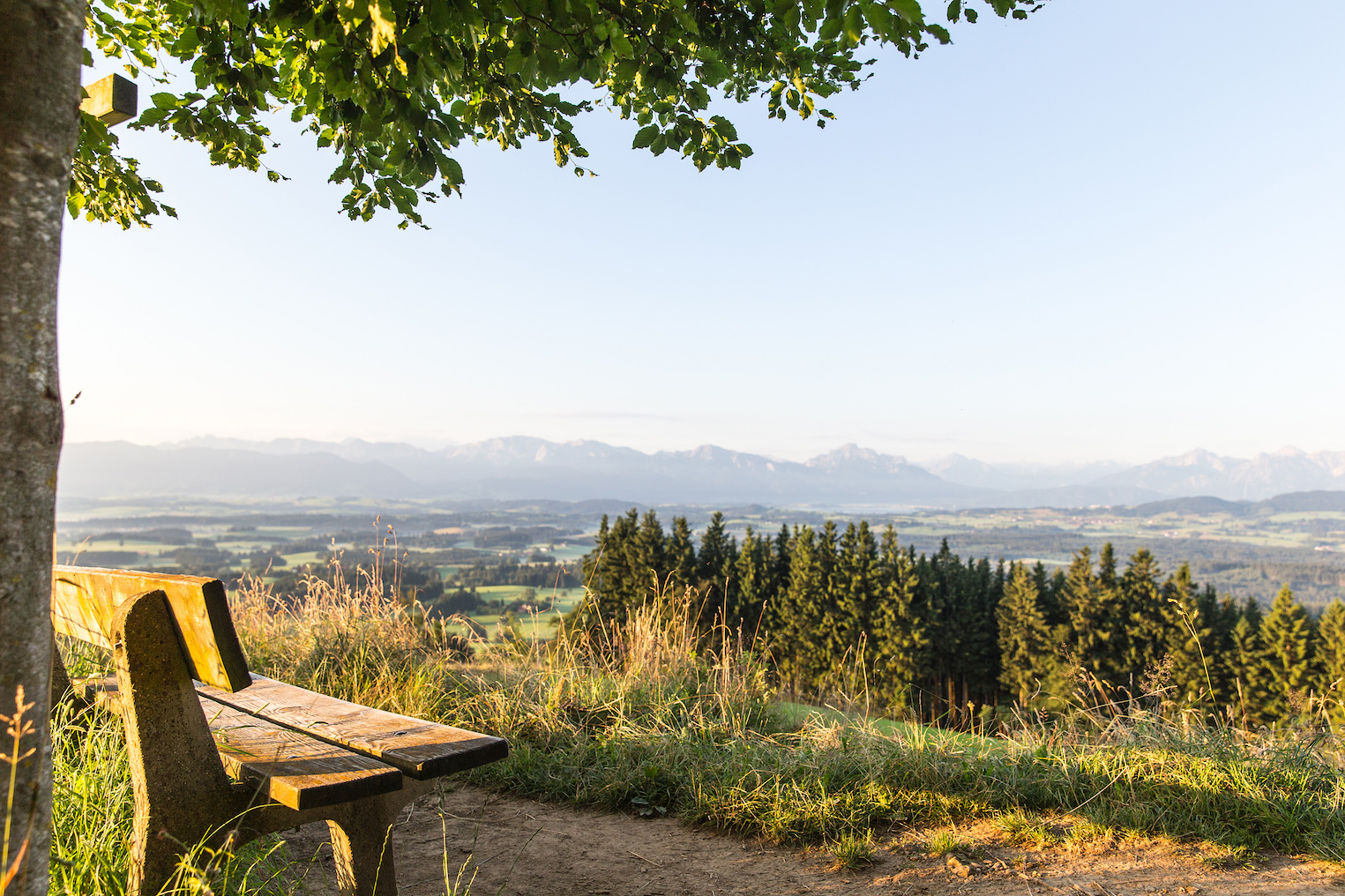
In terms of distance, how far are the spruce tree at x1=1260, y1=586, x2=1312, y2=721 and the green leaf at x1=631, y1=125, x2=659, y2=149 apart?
44.7 metres

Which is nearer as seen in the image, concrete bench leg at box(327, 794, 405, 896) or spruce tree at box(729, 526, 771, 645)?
concrete bench leg at box(327, 794, 405, 896)

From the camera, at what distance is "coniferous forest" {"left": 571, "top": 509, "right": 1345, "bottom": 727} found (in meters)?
34.6

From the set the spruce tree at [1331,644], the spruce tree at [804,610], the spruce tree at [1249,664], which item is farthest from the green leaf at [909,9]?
the spruce tree at [1249,664]

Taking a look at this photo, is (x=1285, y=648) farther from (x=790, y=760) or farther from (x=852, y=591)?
(x=790, y=760)

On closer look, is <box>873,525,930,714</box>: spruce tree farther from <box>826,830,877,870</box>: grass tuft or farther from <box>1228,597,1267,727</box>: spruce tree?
<box>826,830,877,870</box>: grass tuft

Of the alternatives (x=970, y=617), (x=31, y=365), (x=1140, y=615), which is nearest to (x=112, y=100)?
Answer: (x=31, y=365)

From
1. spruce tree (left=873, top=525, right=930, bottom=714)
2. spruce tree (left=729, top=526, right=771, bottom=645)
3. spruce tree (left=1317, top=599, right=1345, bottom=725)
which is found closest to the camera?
spruce tree (left=1317, top=599, right=1345, bottom=725)

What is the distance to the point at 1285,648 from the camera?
113 feet

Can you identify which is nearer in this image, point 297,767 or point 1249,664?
point 297,767

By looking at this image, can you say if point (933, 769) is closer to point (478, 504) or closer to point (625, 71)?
point (625, 71)

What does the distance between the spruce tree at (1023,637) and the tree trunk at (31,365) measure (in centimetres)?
4256

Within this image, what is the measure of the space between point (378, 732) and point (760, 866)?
161 centimetres

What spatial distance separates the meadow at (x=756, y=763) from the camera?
2393 mm

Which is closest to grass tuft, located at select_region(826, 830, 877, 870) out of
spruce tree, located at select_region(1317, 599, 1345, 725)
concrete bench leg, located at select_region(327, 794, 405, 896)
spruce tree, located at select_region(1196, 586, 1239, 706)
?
A: concrete bench leg, located at select_region(327, 794, 405, 896)
